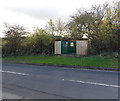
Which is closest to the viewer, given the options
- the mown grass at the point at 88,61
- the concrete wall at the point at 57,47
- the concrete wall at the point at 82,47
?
the mown grass at the point at 88,61

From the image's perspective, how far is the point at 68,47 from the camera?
18.5 metres

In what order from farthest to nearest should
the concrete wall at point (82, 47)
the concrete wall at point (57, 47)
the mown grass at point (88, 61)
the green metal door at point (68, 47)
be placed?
1. the concrete wall at point (57, 47)
2. the green metal door at point (68, 47)
3. the concrete wall at point (82, 47)
4. the mown grass at point (88, 61)

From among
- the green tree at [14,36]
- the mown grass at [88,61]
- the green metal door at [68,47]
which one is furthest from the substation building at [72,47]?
the green tree at [14,36]

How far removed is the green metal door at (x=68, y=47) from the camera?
18328 millimetres

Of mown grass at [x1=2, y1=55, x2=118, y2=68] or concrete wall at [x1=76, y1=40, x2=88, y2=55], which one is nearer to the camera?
mown grass at [x1=2, y1=55, x2=118, y2=68]

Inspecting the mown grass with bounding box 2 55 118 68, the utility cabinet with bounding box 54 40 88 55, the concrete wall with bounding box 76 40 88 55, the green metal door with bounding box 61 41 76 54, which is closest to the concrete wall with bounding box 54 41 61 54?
the utility cabinet with bounding box 54 40 88 55

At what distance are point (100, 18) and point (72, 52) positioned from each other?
242 inches

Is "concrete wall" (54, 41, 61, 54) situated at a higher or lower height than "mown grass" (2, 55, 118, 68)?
higher

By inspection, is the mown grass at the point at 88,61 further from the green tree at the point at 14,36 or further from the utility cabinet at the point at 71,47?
the green tree at the point at 14,36

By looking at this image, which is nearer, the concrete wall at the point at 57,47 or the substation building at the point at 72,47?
the substation building at the point at 72,47

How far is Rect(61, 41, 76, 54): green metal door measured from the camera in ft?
60.1

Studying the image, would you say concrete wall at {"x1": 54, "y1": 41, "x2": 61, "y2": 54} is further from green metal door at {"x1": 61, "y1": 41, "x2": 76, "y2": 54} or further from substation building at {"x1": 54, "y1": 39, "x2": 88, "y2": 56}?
green metal door at {"x1": 61, "y1": 41, "x2": 76, "y2": 54}

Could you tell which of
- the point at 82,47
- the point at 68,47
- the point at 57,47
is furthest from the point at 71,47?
the point at 57,47

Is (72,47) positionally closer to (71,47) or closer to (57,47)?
(71,47)
